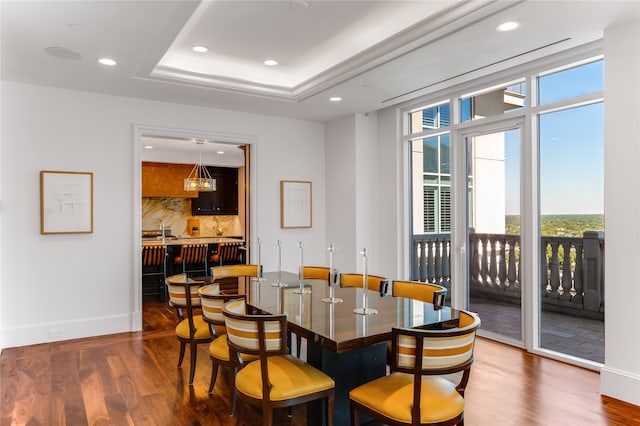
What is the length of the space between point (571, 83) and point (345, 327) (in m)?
3.22

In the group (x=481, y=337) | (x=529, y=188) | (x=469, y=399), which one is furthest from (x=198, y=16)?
(x=481, y=337)

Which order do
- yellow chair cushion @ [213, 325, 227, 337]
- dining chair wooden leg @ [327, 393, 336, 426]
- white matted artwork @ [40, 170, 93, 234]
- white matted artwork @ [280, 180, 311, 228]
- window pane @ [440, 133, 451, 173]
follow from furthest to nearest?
white matted artwork @ [280, 180, 311, 228] → window pane @ [440, 133, 451, 173] → white matted artwork @ [40, 170, 93, 234] → yellow chair cushion @ [213, 325, 227, 337] → dining chair wooden leg @ [327, 393, 336, 426]

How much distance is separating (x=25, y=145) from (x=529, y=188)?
17.3 feet

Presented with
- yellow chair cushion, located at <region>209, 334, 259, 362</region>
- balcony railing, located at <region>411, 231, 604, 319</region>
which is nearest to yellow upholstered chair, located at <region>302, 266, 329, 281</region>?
yellow chair cushion, located at <region>209, 334, 259, 362</region>

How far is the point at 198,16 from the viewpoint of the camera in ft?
11.8

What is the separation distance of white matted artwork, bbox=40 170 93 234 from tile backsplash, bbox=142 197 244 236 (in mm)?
4910

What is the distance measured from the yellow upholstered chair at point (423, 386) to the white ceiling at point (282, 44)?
2.29 meters

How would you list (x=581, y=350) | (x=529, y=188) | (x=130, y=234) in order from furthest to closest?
(x=130, y=234), (x=529, y=188), (x=581, y=350)

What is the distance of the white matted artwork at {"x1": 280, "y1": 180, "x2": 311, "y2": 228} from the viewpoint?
6.14 meters

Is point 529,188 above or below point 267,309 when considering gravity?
above

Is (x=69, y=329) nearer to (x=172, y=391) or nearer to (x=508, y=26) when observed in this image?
(x=172, y=391)

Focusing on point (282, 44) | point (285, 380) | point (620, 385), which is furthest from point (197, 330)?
point (620, 385)

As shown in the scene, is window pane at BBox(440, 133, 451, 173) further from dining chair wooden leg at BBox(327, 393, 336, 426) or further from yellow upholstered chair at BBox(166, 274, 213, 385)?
dining chair wooden leg at BBox(327, 393, 336, 426)

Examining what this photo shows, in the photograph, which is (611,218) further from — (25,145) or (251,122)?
(25,145)
